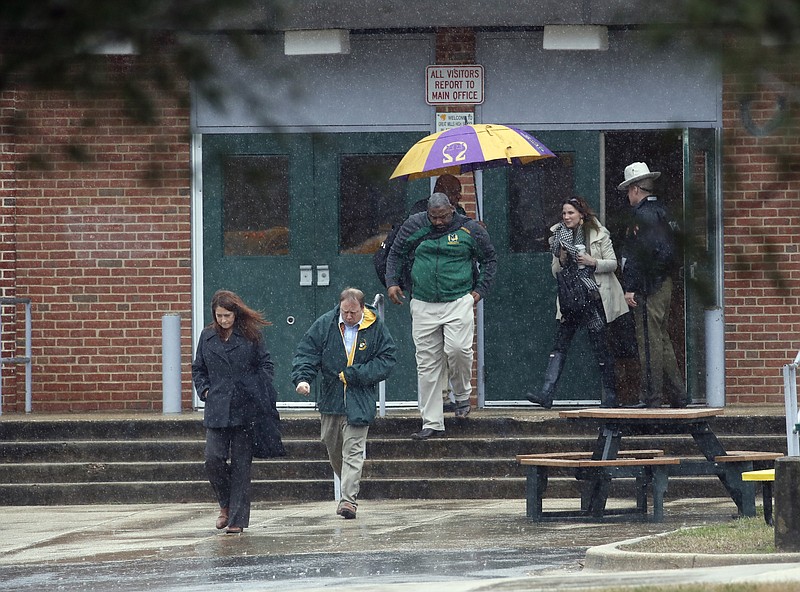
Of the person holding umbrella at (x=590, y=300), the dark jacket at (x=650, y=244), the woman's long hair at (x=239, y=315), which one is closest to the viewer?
the dark jacket at (x=650, y=244)

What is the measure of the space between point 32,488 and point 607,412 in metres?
4.97

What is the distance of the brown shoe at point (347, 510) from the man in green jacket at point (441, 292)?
178cm

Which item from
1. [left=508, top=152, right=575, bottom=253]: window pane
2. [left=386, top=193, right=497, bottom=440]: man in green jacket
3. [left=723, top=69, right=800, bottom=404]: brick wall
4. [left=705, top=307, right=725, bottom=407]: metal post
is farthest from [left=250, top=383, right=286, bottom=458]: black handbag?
[left=723, top=69, right=800, bottom=404]: brick wall

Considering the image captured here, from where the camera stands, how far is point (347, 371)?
463 inches

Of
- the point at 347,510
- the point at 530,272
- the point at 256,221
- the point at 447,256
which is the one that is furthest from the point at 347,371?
the point at 256,221

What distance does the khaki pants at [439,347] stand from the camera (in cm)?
1311

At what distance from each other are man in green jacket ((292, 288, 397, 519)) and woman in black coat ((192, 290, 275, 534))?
1.67 feet

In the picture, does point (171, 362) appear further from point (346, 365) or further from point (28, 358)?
point (346, 365)

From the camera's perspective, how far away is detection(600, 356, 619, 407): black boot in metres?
14.0

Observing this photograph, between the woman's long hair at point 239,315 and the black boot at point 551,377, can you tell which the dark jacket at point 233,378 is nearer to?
the woman's long hair at point 239,315

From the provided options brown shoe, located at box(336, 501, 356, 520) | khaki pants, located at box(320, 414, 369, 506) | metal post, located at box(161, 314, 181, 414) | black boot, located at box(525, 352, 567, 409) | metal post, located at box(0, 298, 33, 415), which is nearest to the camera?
brown shoe, located at box(336, 501, 356, 520)

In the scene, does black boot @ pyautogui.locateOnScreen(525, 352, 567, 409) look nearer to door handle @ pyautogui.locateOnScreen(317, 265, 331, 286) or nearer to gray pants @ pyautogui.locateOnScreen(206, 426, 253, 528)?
door handle @ pyautogui.locateOnScreen(317, 265, 331, 286)

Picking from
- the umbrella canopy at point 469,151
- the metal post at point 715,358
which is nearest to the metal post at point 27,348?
the umbrella canopy at point 469,151

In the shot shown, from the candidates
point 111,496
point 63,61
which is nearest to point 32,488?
point 111,496
